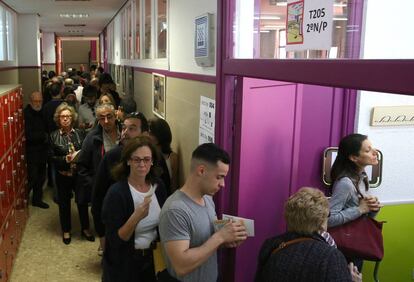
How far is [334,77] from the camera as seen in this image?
1322 mm

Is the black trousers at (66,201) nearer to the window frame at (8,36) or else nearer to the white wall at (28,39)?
the window frame at (8,36)

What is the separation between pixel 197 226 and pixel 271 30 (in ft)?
3.33

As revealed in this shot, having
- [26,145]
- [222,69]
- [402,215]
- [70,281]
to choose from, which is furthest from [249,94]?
[26,145]

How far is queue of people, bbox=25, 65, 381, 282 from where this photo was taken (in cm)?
192

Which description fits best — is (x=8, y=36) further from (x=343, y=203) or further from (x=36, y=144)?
(x=343, y=203)

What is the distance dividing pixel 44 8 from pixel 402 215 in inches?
330

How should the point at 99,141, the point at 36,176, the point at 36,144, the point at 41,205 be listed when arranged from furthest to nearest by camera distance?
the point at 41,205 → the point at 36,176 → the point at 36,144 → the point at 99,141

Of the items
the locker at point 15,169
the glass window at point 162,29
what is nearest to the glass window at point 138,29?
the glass window at point 162,29

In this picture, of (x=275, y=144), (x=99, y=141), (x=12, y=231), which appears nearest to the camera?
(x=275, y=144)

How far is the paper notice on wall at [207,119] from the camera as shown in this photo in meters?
A: 2.67

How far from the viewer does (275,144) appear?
2.59 meters

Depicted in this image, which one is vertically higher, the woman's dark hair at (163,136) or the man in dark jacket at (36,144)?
the woman's dark hair at (163,136)

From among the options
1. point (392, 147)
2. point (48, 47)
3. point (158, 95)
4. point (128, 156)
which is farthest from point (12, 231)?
point (48, 47)

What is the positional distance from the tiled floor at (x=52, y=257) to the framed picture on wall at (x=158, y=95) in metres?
1.63
